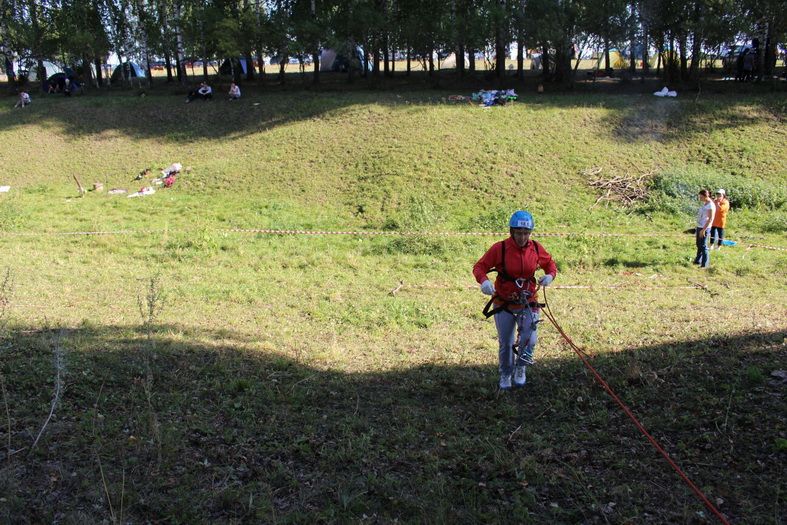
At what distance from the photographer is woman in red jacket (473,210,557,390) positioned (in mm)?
6090

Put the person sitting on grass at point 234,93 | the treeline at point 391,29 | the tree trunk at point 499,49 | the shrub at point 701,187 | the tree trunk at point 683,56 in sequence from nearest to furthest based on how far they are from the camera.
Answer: the shrub at point 701,187 → the treeline at point 391,29 → the tree trunk at point 683,56 → the tree trunk at point 499,49 → the person sitting on grass at point 234,93

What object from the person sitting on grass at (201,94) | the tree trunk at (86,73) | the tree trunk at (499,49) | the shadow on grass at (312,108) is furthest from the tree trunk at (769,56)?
the tree trunk at (86,73)

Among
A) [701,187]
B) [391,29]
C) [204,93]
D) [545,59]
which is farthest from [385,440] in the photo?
[204,93]

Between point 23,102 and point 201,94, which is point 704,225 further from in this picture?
point 23,102

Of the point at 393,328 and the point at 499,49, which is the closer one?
the point at 393,328

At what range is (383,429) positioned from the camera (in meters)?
5.59

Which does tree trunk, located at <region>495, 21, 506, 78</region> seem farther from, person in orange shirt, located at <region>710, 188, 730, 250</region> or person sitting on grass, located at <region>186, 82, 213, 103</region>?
person in orange shirt, located at <region>710, 188, 730, 250</region>

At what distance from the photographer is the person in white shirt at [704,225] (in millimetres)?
12375

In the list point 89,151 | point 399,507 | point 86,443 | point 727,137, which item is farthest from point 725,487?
point 89,151

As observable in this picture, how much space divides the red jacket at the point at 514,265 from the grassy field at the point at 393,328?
1.16 m

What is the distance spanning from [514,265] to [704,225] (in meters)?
8.09

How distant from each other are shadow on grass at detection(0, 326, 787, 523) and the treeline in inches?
828

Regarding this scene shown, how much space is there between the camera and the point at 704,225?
40.6 feet

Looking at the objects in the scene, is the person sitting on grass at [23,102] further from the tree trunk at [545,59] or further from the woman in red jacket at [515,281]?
the woman in red jacket at [515,281]
